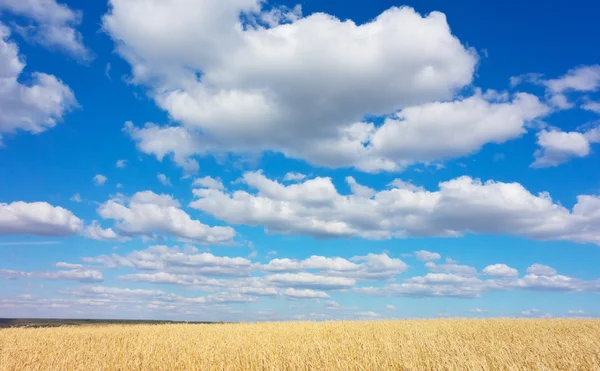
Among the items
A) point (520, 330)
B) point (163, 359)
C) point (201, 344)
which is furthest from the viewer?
point (520, 330)

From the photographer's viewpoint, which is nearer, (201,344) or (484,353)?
(484,353)

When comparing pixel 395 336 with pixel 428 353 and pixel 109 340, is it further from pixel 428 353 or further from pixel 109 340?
pixel 109 340

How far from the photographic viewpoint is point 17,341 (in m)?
20.4

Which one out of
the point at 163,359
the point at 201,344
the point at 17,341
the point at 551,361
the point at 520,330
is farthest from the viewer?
the point at 520,330

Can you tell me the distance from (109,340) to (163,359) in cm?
729

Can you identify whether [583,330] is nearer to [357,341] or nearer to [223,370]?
[357,341]

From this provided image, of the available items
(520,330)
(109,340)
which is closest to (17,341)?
(109,340)

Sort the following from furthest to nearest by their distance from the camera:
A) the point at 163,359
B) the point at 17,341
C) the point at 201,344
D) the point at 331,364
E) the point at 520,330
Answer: the point at 520,330 < the point at 17,341 < the point at 201,344 < the point at 163,359 < the point at 331,364

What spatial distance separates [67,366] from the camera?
14.1 m

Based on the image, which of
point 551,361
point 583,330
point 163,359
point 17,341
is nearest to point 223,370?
point 163,359

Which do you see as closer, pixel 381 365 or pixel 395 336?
pixel 381 365

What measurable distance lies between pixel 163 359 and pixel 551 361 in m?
12.9

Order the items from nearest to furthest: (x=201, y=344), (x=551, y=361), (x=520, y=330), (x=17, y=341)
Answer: (x=551, y=361), (x=201, y=344), (x=17, y=341), (x=520, y=330)

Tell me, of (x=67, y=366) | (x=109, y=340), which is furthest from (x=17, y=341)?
(x=67, y=366)
